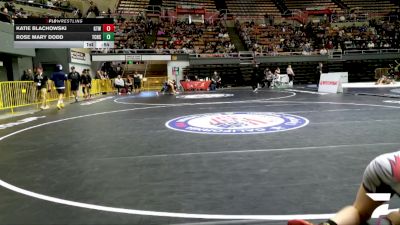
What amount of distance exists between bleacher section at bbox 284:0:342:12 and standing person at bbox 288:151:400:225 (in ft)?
136

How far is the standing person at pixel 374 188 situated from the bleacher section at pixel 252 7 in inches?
1521

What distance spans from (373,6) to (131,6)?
1018 inches

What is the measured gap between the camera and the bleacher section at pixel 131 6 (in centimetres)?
3566

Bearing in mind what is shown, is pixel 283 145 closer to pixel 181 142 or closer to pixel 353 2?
pixel 181 142

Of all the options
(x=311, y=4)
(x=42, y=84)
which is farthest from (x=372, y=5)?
(x=42, y=84)

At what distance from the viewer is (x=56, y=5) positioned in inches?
1110

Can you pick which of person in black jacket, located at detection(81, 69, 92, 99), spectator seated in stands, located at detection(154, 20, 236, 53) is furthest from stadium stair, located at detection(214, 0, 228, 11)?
person in black jacket, located at detection(81, 69, 92, 99)

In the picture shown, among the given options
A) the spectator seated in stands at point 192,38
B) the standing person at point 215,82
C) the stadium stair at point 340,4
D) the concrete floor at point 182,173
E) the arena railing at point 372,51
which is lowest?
the concrete floor at point 182,173

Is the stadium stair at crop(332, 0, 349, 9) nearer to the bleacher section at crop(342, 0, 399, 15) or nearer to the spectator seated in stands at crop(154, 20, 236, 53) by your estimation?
the bleacher section at crop(342, 0, 399, 15)

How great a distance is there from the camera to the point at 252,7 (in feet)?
134

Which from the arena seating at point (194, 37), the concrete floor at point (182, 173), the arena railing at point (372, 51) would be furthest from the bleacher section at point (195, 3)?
the concrete floor at point (182, 173)

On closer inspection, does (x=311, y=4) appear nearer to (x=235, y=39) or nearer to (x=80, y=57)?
(x=235, y=39)
